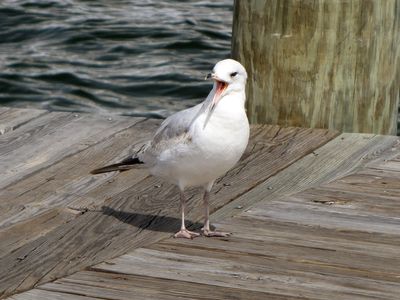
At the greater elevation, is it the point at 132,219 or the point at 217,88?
the point at 217,88

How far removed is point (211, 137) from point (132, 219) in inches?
27.7

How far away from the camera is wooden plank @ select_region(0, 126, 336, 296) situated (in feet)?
15.9

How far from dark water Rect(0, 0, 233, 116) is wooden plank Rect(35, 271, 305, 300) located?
6785mm

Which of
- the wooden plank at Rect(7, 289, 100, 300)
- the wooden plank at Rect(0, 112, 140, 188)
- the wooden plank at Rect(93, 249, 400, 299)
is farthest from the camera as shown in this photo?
the wooden plank at Rect(0, 112, 140, 188)

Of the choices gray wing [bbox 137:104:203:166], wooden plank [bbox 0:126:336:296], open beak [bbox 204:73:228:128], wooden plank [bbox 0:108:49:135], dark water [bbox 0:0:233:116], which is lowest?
dark water [bbox 0:0:233:116]

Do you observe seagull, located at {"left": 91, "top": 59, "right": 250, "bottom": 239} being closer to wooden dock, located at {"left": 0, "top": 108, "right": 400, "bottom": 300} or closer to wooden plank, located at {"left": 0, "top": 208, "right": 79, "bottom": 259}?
wooden dock, located at {"left": 0, "top": 108, "right": 400, "bottom": 300}

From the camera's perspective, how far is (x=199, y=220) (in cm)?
558

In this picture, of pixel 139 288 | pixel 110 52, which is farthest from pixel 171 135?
pixel 110 52

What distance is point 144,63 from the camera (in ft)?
41.2

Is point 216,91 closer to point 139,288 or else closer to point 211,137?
point 211,137

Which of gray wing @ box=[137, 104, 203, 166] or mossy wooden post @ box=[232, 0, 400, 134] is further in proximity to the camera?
mossy wooden post @ box=[232, 0, 400, 134]

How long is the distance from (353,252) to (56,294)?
1299 millimetres

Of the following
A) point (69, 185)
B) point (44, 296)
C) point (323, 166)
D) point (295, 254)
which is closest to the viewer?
point (44, 296)

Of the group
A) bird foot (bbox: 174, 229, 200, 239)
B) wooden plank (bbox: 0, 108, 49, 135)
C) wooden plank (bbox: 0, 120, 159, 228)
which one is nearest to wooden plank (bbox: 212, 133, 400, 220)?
bird foot (bbox: 174, 229, 200, 239)
